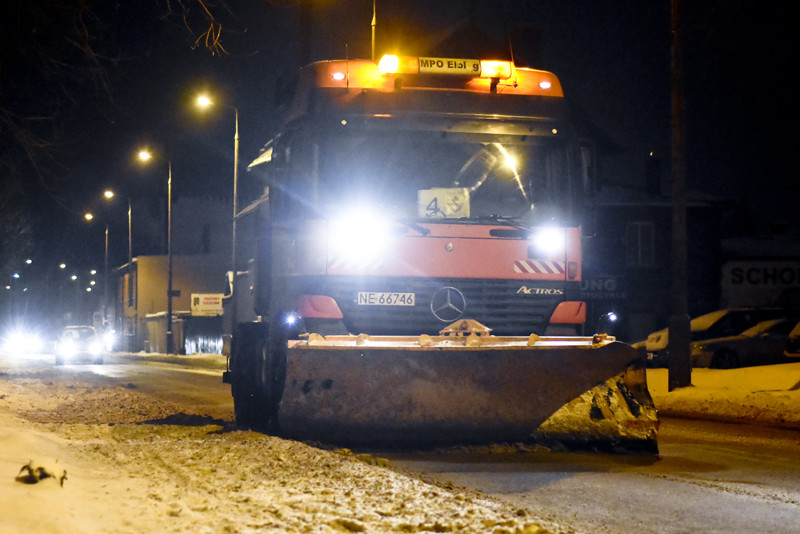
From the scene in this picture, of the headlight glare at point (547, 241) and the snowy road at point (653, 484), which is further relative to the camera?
the headlight glare at point (547, 241)

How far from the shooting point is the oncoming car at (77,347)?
39.1 m

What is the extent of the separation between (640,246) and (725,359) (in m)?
19.9

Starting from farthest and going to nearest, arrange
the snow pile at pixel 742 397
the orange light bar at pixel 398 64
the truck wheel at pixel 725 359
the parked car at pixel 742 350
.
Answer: the truck wheel at pixel 725 359
the parked car at pixel 742 350
the snow pile at pixel 742 397
the orange light bar at pixel 398 64

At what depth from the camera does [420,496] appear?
5840 millimetres

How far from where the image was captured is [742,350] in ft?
76.7

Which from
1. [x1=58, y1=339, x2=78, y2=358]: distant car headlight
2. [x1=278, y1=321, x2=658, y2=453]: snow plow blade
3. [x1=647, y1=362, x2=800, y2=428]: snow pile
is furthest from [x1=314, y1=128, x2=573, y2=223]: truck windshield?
[x1=58, y1=339, x2=78, y2=358]: distant car headlight

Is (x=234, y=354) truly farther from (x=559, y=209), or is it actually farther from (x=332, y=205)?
(x=559, y=209)

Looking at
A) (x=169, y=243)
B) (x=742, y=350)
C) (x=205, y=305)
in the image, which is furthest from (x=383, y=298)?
(x=205, y=305)

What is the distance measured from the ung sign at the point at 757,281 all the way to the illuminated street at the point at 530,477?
32409 mm

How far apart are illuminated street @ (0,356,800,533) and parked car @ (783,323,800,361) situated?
13070 millimetres

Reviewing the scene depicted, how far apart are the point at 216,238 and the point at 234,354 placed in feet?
194

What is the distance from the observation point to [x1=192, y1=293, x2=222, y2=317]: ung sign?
170 feet

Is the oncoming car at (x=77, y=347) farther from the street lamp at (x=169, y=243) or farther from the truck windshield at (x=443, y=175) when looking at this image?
the truck windshield at (x=443, y=175)

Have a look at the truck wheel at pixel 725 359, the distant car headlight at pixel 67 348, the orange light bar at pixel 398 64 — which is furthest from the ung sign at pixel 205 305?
the orange light bar at pixel 398 64
